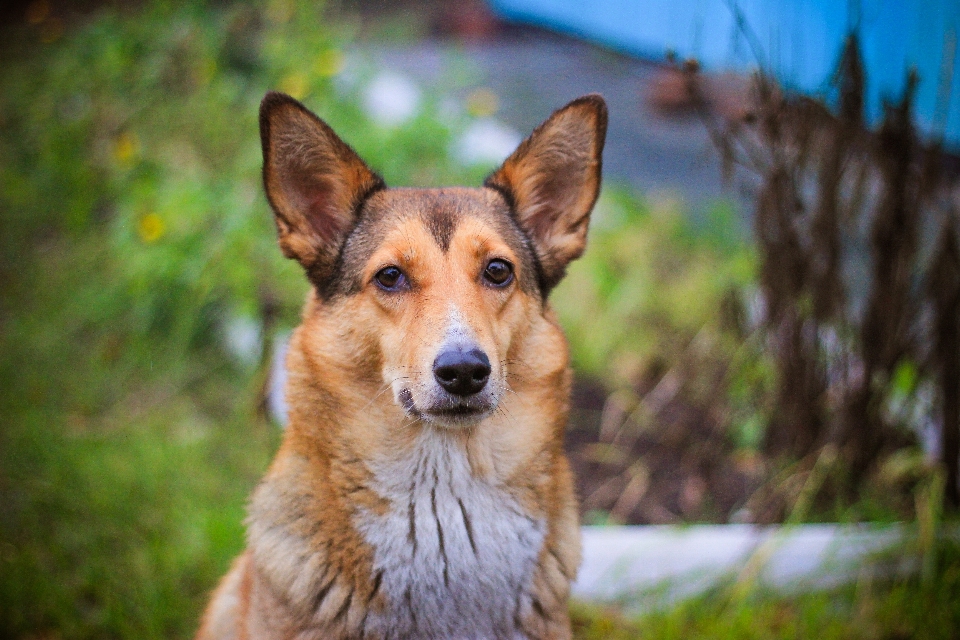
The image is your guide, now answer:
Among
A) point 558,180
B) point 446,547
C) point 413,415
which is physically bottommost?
point 446,547

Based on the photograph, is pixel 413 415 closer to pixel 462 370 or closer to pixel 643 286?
pixel 462 370

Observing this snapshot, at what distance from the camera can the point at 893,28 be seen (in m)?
3.80

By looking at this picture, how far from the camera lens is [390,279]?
7.93 feet

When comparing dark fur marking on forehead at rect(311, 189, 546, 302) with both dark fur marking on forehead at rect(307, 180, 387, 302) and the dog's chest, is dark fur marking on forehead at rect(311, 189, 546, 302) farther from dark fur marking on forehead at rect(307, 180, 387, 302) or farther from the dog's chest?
the dog's chest

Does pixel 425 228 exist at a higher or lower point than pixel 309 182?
lower

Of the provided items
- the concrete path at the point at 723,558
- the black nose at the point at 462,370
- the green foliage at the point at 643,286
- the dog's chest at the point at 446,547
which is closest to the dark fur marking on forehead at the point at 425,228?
the black nose at the point at 462,370

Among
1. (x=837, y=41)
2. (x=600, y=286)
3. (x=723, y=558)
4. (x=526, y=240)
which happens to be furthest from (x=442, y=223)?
(x=837, y=41)

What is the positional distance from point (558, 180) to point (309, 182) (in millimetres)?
879

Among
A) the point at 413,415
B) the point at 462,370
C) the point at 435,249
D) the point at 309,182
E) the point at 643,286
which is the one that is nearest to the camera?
the point at 462,370

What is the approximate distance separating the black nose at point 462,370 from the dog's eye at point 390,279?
39 cm

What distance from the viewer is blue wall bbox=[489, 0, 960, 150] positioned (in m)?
3.28

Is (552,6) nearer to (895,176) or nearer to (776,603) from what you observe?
(895,176)

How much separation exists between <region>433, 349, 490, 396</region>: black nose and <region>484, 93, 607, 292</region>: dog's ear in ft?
2.25

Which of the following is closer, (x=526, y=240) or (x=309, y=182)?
(x=309, y=182)
